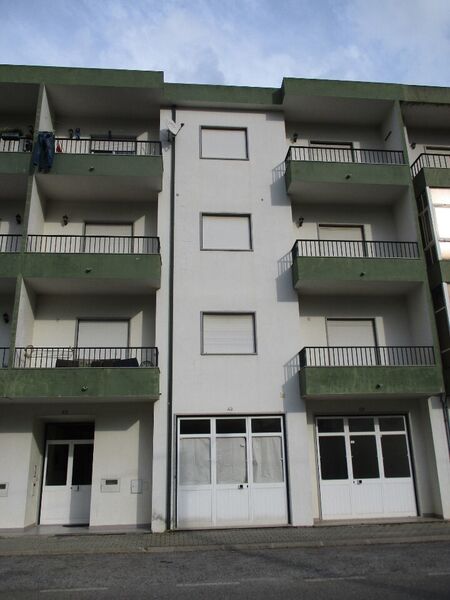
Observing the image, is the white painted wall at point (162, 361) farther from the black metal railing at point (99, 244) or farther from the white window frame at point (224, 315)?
the white window frame at point (224, 315)

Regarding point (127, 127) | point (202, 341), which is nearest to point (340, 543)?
point (202, 341)

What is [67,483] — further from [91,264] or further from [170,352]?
[91,264]

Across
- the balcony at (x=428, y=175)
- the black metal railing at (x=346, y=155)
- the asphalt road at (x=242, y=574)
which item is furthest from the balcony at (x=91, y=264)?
the balcony at (x=428, y=175)

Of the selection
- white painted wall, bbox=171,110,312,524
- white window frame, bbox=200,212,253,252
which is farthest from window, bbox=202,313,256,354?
white window frame, bbox=200,212,253,252

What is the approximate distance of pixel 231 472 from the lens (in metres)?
14.4

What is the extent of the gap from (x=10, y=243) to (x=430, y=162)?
14.6 m

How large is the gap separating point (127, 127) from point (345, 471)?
13.6 m

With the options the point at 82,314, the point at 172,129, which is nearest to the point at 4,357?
the point at 82,314

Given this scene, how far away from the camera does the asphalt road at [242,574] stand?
7719 millimetres

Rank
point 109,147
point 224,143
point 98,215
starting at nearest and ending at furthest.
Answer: point 98,215
point 224,143
point 109,147

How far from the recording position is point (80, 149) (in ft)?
57.4

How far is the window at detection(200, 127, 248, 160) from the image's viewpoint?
57.6 feet

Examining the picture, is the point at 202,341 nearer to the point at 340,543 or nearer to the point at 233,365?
the point at 233,365

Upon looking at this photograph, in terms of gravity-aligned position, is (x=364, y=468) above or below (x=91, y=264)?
below
